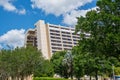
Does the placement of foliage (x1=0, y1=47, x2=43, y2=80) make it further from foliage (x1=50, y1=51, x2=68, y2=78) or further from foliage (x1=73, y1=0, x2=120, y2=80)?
foliage (x1=73, y1=0, x2=120, y2=80)

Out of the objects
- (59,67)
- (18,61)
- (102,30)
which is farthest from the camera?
(59,67)

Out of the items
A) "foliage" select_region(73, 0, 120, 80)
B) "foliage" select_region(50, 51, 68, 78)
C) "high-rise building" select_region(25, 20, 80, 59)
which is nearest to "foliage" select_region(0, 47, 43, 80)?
"foliage" select_region(50, 51, 68, 78)

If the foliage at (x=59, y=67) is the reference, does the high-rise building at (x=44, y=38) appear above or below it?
above

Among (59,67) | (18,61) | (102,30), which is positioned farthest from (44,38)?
(102,30)

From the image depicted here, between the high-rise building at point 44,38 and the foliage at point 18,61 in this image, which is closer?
the foliage at point 18,61

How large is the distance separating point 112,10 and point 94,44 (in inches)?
189

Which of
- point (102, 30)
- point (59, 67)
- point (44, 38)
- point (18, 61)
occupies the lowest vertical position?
point (59, 67)

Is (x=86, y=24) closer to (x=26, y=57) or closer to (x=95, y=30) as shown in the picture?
(x=95, y=30)

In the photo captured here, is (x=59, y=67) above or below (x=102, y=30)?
below

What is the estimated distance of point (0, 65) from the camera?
78.2 meters

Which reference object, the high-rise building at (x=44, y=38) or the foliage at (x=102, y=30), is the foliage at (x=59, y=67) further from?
the foliage at (x=102, y=30)

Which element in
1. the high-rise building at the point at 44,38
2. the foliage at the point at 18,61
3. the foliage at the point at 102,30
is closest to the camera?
the foliage at the point at 102,30

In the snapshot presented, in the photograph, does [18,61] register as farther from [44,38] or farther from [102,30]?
[44,38]

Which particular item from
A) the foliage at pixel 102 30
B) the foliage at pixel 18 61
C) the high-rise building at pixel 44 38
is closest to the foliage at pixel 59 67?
the foliage at pixel 18 61
